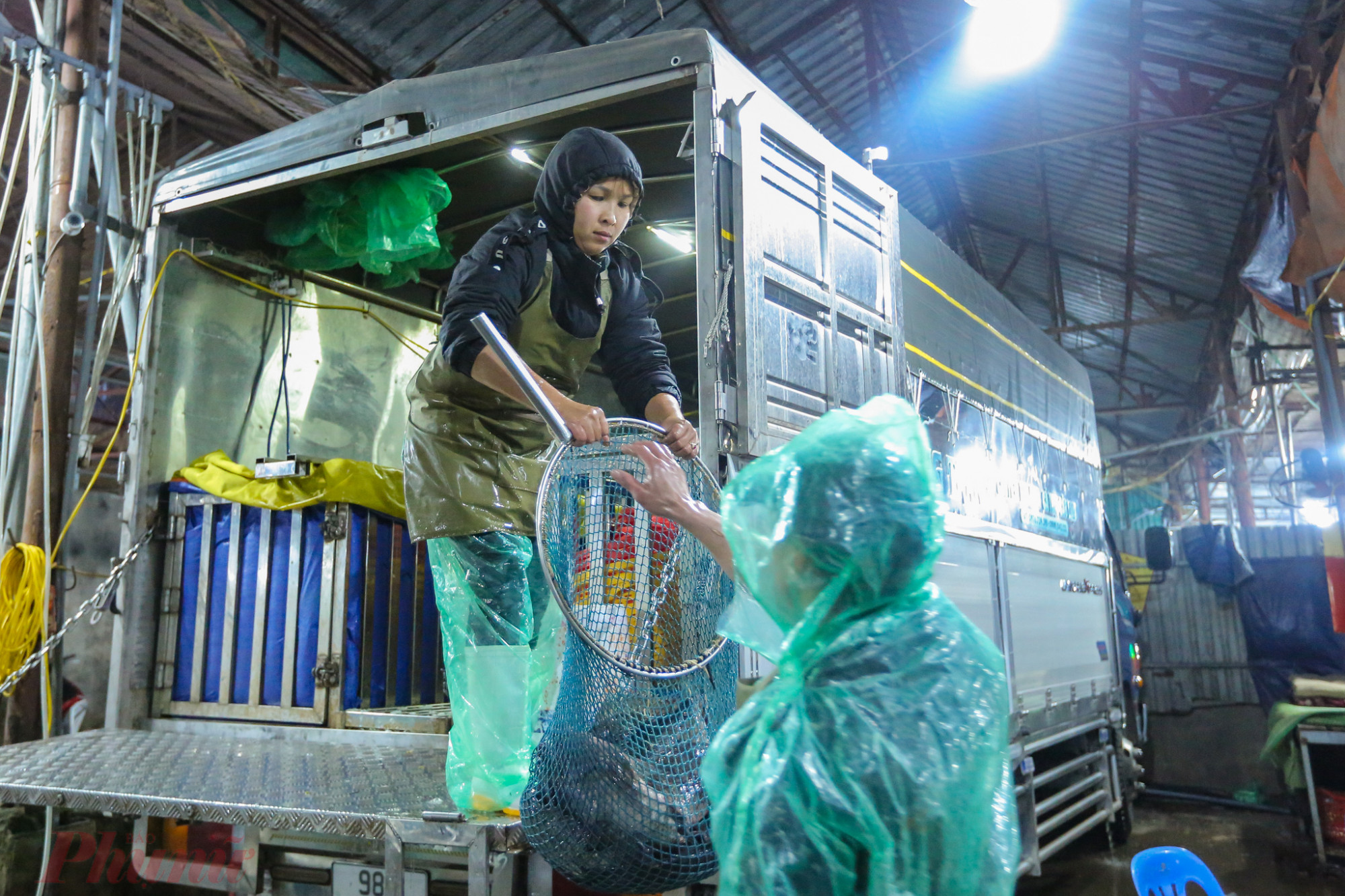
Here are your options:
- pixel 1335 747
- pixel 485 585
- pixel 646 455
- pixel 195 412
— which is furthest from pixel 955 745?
pixel 1335 747

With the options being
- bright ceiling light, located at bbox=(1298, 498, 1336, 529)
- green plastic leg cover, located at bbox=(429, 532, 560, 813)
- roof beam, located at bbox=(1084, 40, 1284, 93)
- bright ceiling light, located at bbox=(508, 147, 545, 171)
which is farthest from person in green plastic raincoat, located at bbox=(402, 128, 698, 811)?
bright ceiling light, located at bbox=(1298, 498, 1336, 529)

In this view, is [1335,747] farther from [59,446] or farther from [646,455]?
[59,446]

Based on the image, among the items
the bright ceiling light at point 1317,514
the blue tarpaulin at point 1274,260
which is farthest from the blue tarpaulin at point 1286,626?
the blue tarpaulin at point 1274,260

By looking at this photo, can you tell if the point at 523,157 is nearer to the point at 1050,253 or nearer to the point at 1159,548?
the point at 1159,548

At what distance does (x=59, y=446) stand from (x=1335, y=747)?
30.4ft

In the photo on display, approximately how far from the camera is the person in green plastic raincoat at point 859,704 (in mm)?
1268

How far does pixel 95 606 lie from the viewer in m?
4.16

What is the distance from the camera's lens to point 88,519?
9008 mm

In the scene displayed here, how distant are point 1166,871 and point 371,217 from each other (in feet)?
13.3

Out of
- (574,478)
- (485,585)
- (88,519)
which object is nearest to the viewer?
(574,478)

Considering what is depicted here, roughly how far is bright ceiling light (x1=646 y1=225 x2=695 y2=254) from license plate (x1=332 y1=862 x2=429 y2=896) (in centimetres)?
365

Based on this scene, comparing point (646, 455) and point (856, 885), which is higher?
point (646, 455)

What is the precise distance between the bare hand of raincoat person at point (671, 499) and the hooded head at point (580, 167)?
91cm

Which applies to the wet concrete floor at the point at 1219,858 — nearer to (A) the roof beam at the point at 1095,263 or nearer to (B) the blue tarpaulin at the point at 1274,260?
(B) the blue tarpaulin at the point at 1274,260
